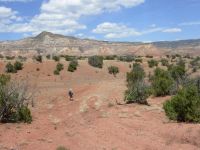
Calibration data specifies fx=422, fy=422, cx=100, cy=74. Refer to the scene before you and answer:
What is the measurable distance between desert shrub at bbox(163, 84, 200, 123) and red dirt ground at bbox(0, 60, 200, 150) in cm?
65

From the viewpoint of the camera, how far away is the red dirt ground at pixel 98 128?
16.2 meters

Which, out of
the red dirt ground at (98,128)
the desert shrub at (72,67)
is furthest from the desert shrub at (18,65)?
the red dirt ground at (98,128)

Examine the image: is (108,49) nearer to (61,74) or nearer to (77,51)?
(77,51)

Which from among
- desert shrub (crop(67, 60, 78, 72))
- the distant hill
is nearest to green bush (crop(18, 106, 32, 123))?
desert shrub (crop(67, 60, 78, 72))

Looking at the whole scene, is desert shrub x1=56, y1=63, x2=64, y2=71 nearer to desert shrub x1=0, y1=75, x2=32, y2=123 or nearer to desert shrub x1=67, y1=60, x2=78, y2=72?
desert shrub x1=67, y1=60, x2=78, y2=72

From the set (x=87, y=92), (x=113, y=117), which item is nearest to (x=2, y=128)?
(x=113, y=117)

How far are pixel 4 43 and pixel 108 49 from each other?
5724cm

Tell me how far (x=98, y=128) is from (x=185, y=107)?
4669 millimetres

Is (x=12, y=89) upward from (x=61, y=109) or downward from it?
upward

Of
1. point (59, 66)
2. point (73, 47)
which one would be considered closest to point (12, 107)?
point (59, 66)

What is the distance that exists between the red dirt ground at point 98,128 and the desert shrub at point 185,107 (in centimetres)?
65

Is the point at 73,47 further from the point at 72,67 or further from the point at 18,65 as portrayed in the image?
the point at 18,65

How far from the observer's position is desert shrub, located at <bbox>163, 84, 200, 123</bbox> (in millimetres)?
20156

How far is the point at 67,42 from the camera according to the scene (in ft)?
595
